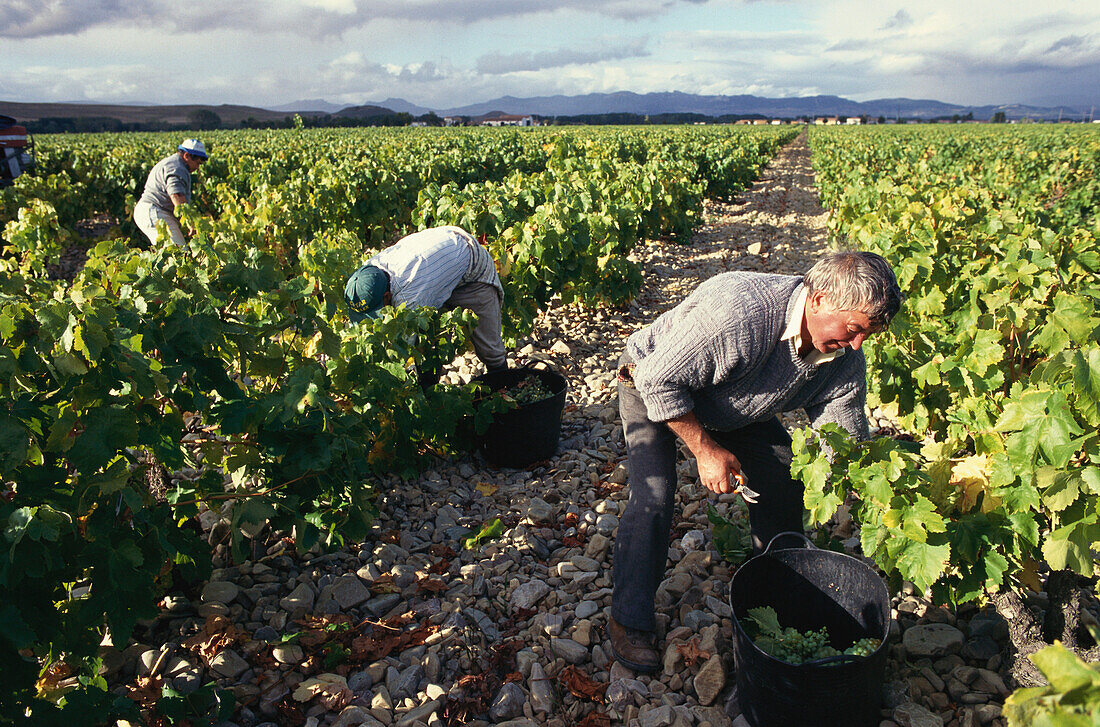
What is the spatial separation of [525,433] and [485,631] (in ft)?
4.87

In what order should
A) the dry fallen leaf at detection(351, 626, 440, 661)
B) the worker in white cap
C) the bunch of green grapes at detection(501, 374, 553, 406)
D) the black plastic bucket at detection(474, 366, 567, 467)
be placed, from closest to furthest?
the dry fallen leaf at detection(351, 626, 440, 661) → the black plastic bucket at detection(474, 366, 567, 467) → the bunch of green grapes at detection(501, 374, 553, 406) → the worker in white cap

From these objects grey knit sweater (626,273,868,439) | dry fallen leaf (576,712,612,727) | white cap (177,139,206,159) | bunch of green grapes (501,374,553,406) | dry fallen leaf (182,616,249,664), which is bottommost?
dry fallen leaf (576,712,612,727)

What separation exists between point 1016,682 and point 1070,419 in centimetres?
119

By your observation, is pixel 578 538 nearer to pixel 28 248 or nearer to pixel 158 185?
pixel 28 248

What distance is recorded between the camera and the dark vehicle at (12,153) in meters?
14.9

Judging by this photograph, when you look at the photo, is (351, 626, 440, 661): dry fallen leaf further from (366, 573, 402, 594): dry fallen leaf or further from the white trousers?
the white trousers

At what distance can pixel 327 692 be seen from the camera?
2.54 m

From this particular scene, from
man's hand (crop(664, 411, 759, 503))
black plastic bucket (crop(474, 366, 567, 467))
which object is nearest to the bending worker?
black plastic bucket (crop(474, 366, 567, 467))

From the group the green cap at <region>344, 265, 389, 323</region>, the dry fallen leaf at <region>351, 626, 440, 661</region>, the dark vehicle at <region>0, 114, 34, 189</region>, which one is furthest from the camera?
the dark vehicle at <region>0, 114, 34, 189</region>

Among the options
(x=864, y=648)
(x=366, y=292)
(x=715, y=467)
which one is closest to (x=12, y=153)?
(x=366, y=292)

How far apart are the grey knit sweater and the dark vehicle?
17430 millimetres

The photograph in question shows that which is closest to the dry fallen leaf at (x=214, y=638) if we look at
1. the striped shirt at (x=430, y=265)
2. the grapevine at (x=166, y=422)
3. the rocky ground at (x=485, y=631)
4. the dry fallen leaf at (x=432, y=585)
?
the rocky ground at (x=485, y=631)

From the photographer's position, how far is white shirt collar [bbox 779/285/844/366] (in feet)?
7.64

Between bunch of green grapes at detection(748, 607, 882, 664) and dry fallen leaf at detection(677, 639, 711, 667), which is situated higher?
bunch of green grapes at detection(748, 607, 882, 664)
